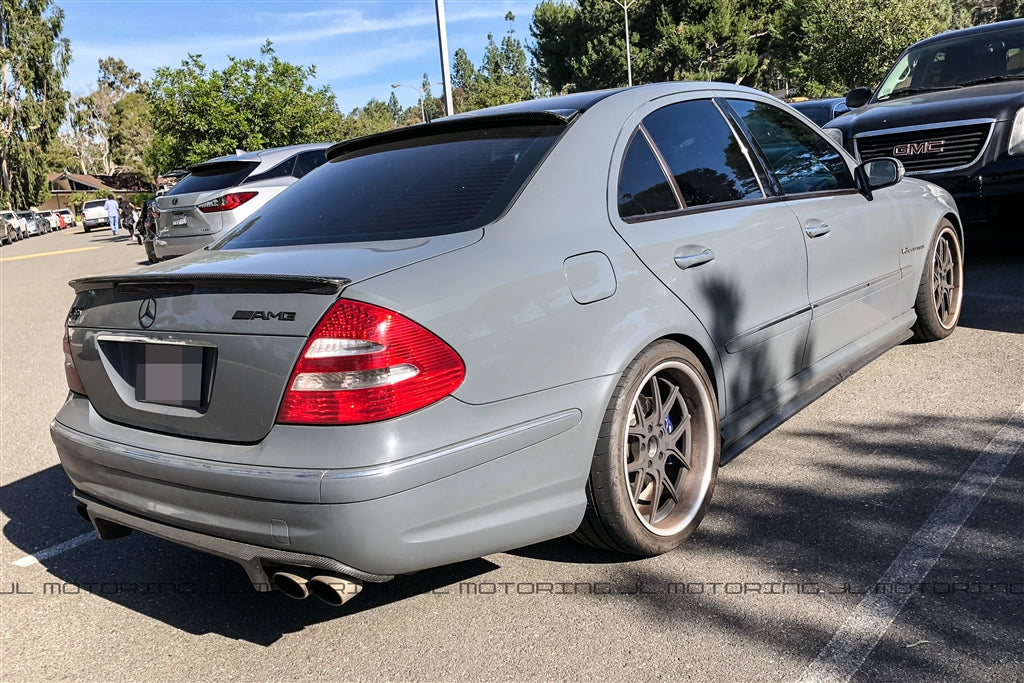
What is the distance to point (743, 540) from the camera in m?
3.20

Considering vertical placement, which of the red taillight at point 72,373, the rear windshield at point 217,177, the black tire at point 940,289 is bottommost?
the black tire at point 940,289

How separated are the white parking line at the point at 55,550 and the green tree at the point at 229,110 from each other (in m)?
21.9

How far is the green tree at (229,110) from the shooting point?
24.2 m

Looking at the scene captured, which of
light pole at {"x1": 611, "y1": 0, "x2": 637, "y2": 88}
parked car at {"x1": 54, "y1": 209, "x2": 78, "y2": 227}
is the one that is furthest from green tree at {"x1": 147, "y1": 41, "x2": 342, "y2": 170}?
parked car at {"x1": 54, "y1": 209, "x2": 78, "y2": 227}

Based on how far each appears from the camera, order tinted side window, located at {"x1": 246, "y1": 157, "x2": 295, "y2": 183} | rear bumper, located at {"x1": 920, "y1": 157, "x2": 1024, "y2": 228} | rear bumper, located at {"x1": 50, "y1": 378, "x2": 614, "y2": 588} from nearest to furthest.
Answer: rear bumper, located at {"x1": 50, "y1": 378, "x2": 614, "y2": 588}
rear bumper, located at {"x1": 920, "y1": 157, "x2": 1024, "y2": 228}
tinted side window, located at {"x1": 246, "y1": 157, "x2": 295, "y2": 183}

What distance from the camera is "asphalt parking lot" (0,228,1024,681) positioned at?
2.53 m

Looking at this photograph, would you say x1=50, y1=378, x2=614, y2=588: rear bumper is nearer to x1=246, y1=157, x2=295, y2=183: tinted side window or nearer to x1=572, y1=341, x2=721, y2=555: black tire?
x1=572, y1=341, x2=721, y2=555: black tire

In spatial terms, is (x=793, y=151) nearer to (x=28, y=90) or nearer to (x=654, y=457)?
(x=654, y=457)

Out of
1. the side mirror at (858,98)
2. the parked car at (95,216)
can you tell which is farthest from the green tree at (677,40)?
the side mirror at (858,98)

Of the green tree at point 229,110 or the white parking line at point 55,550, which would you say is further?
the green tree at point 229,110

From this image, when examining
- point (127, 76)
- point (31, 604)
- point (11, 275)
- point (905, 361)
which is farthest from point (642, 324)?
point (127, 76)

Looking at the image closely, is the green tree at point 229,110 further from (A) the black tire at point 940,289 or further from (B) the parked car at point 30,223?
(B) the parked car at point 30,223

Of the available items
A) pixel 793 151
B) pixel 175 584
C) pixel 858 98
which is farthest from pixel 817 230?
pixel 858 98

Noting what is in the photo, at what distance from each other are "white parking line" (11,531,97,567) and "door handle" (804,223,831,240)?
3333 mm
